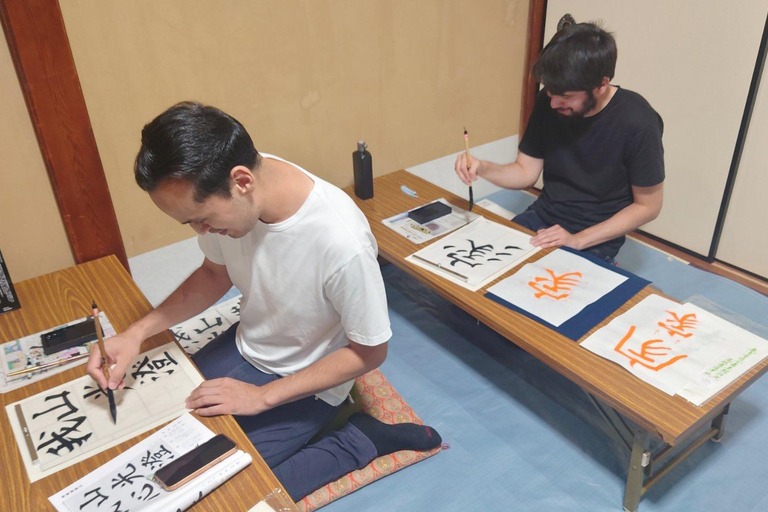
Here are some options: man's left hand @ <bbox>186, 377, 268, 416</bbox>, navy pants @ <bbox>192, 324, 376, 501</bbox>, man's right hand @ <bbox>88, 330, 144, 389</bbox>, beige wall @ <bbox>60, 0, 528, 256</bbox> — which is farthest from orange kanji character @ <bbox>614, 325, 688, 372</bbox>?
beige wall @ <bbox>60, 0, 528, 256</bbox>

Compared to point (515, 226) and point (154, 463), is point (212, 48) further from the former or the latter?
point (154, 463)

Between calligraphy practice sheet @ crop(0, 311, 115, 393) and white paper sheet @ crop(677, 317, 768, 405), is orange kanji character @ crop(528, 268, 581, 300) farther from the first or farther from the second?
calligraphy practice sheet @ crop(0, 311, 115, 393)

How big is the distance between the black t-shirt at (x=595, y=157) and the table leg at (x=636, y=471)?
82 centimetres

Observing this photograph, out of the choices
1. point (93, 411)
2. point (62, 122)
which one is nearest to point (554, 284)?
point (93, 411)

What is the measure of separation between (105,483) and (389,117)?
2038mm

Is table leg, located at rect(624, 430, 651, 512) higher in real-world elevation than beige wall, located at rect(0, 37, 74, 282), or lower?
lower

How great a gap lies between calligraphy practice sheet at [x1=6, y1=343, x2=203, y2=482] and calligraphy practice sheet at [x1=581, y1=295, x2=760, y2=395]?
1.07 meters

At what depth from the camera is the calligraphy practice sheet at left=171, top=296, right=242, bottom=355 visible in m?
2.23

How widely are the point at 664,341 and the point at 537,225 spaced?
832 mm

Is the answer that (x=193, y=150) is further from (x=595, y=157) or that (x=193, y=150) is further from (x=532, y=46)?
(x=532, y=46)

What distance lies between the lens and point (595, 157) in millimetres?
2139

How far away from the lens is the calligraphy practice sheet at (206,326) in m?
2.23

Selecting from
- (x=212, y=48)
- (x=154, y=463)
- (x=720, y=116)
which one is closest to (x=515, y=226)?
(x=720, y=116)

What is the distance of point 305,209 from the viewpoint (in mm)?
1324
